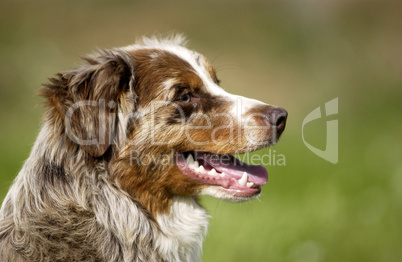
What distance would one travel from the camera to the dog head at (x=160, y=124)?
4.01 meters

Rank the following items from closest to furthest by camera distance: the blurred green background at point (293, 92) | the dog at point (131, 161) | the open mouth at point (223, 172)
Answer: the dog at point (131, 161), the open mouth at point (223, 172), the blurred green background at point (293, 92)

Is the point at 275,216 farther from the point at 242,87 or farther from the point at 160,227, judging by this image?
the point at 242,87

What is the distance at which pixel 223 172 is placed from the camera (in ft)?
14.3

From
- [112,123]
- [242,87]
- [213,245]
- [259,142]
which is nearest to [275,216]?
[213,245]

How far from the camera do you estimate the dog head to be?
401 centimetres

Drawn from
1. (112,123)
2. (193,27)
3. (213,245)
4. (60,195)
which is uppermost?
(193,27)

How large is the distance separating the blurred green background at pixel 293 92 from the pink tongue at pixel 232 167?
4.40 feet

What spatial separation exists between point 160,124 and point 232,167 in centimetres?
66

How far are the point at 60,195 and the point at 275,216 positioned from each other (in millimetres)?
3806

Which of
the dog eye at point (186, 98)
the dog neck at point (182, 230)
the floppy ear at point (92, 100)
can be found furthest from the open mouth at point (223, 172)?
the floppy ear at point (92, 100)

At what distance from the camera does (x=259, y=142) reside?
436cm

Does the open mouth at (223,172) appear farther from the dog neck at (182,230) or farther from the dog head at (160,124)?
the dog neck at (182,230)

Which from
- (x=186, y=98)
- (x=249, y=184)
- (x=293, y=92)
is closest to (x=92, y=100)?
(x=186, y=98)

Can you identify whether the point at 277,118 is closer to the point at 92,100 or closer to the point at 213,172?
the point at 213,172
